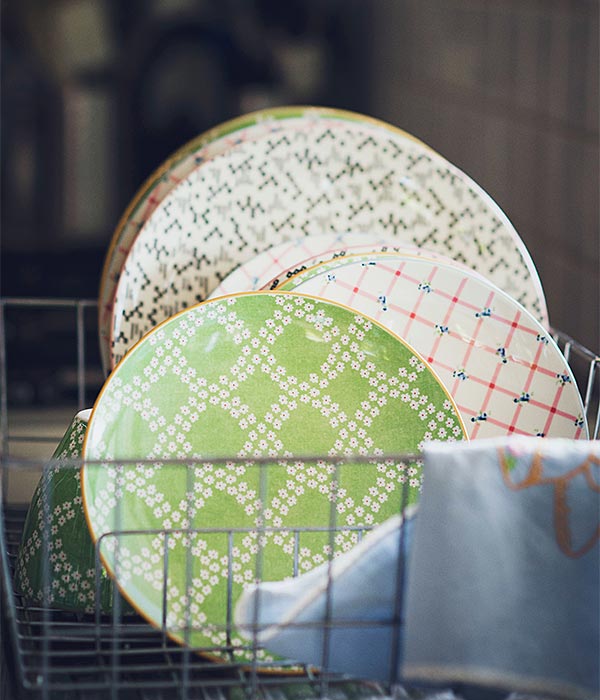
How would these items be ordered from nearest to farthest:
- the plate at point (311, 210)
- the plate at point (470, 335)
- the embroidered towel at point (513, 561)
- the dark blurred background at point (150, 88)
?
1. the embroidered towel at point (513, 561)
2. the plate at point (470, 335)
3. the plate at point (311, 210)
4. the dark blurred background at point (150, 88)

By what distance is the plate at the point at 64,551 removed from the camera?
640 mm

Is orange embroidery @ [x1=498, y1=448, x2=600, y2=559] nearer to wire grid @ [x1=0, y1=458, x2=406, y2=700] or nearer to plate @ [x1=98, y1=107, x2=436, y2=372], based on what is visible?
wire grid @ [x1=0, y1=458, x2=406, y2=700]

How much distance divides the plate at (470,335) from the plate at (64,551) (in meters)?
0.18

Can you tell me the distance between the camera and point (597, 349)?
1240 millimetres

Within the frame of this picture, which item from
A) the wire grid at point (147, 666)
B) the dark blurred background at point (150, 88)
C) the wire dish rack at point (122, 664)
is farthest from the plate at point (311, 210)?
the dark blurred background at point (150, 88)

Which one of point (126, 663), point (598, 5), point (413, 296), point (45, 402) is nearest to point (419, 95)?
point (598, 5)

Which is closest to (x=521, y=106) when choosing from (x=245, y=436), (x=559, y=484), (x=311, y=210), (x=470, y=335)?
(x=311, y=210)

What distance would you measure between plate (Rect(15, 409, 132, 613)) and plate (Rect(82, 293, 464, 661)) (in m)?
0.04

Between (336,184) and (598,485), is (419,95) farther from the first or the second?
(598,485)

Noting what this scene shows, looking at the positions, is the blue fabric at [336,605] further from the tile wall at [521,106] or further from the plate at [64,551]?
the tile wall at [521,106]

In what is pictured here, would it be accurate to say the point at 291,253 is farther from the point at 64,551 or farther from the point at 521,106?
the point at 521,106

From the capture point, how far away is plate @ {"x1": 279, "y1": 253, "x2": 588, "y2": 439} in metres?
0.72

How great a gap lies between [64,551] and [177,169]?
34 centimetres

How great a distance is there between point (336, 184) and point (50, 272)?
0.96 m
